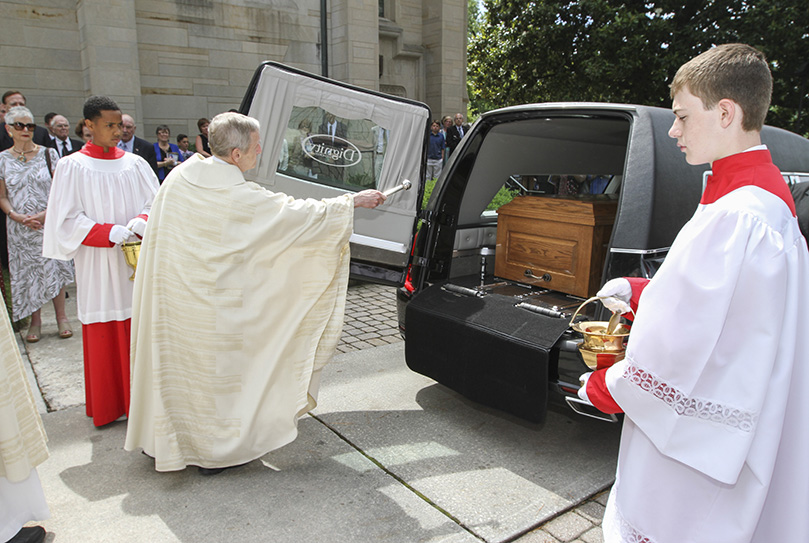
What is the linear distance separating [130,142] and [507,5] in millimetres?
14282

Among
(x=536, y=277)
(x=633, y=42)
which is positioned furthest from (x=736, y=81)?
(x=633, y=42)

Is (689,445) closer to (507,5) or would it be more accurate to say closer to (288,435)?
(288,435)

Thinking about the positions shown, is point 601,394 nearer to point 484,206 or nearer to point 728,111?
point 728,111

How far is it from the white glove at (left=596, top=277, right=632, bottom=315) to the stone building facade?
11.2m

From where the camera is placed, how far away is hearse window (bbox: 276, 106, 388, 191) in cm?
408

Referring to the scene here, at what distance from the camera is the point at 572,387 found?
9.97 ft

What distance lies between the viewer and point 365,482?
10.3 ft

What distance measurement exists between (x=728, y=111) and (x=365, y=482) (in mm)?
2415

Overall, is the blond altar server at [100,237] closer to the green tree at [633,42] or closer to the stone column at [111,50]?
the stone column at [111,50]

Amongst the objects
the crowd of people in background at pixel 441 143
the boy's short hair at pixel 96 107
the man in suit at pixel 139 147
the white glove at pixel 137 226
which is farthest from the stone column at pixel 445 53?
the white glove at pixel 137 226

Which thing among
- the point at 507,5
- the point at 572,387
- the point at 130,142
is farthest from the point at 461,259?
the point at 507,5

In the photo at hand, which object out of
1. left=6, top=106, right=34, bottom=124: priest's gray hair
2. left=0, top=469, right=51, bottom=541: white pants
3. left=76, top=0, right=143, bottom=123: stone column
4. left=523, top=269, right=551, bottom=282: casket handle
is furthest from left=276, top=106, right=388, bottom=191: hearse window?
left=76, top=0, right=143, bottom=123: stone column

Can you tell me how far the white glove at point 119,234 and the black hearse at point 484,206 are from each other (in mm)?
922

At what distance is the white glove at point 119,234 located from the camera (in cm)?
363
